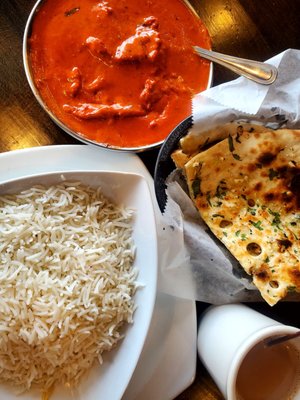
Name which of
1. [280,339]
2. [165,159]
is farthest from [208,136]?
[280,339]

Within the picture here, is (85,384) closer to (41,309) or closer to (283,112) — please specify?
(41,309)

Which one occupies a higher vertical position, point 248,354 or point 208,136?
point 208,136

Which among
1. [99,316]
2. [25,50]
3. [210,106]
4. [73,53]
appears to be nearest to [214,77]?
[210,106]

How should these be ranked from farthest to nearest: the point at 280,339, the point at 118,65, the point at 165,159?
the point at 118,65, the point at 165,159, the point at 280,339

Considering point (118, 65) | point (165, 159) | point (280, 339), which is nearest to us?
point (280, 339)

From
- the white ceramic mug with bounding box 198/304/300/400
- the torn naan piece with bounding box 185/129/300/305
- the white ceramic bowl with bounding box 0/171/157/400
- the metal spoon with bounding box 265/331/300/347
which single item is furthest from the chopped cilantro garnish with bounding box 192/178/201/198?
the metal spoon with bounding box 265/331/300/347

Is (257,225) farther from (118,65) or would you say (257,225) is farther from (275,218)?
(118,65)
